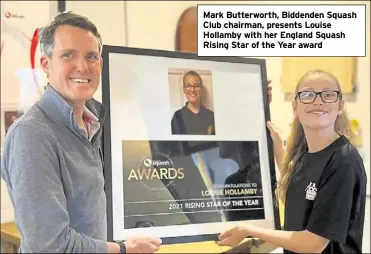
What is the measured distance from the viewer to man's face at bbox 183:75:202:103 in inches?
30.3

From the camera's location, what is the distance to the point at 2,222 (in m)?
→ 1.50

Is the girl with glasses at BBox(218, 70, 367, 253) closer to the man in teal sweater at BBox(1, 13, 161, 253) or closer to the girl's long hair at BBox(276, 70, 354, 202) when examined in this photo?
the girl's long hair at BBox(276, 70, 354, 202)

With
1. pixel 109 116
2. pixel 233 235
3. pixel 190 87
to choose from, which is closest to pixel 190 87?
pixel 190 87

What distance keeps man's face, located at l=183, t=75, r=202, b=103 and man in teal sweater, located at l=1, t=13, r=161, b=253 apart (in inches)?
6.9

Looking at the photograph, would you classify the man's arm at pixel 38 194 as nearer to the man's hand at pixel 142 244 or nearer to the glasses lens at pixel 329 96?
the man's hand at pixel 142 244

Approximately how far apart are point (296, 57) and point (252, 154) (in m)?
0.18

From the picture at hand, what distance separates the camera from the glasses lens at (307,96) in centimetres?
67

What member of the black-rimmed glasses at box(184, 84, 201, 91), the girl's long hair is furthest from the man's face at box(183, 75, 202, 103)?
the girl's long hair

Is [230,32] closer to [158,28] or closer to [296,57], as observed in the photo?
[296,57]

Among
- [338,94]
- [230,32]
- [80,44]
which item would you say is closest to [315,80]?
[338,94]

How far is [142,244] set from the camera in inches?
26.4

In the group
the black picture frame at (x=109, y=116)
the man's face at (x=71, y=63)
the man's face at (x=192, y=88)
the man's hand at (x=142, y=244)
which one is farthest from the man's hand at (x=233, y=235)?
the man's face at (x=71, y=63)

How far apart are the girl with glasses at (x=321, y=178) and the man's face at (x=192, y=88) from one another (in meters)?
0.16

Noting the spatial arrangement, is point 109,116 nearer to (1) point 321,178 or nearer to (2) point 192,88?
(2) point 192,88
